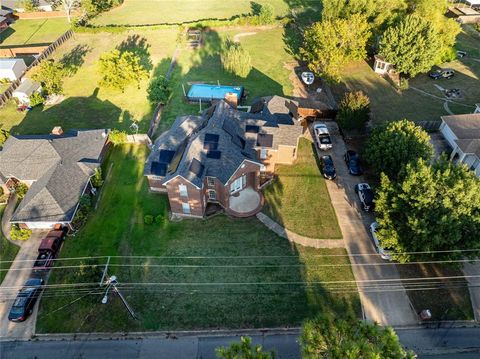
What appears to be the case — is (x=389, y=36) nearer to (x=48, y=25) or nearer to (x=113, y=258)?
(x=113, y=258)

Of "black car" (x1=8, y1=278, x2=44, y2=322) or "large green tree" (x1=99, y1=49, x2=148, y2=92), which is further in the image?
"large green tree" (x1=99, y1=49, x2=148, y2=92)

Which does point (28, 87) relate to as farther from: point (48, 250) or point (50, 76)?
point (48, 250)

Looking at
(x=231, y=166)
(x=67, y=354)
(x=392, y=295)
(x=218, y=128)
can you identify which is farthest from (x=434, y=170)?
(x=67, y=354)

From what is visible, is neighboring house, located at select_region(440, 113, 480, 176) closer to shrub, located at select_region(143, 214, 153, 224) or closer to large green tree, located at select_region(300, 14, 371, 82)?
large green tree, located at select_region(300, 14, 371, 82)

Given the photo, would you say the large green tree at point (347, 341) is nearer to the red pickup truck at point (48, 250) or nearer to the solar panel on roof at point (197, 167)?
the solar panel on roof at point (197, 167)

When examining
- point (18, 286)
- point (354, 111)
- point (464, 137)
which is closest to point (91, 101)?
point (18, 286)

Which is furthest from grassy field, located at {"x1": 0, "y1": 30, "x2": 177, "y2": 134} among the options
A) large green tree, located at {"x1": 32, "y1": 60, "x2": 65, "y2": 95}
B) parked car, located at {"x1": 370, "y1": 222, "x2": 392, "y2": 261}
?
parked car, located at {"x1": 370, "y1": 222, "x2": 392, "y2": 261}
